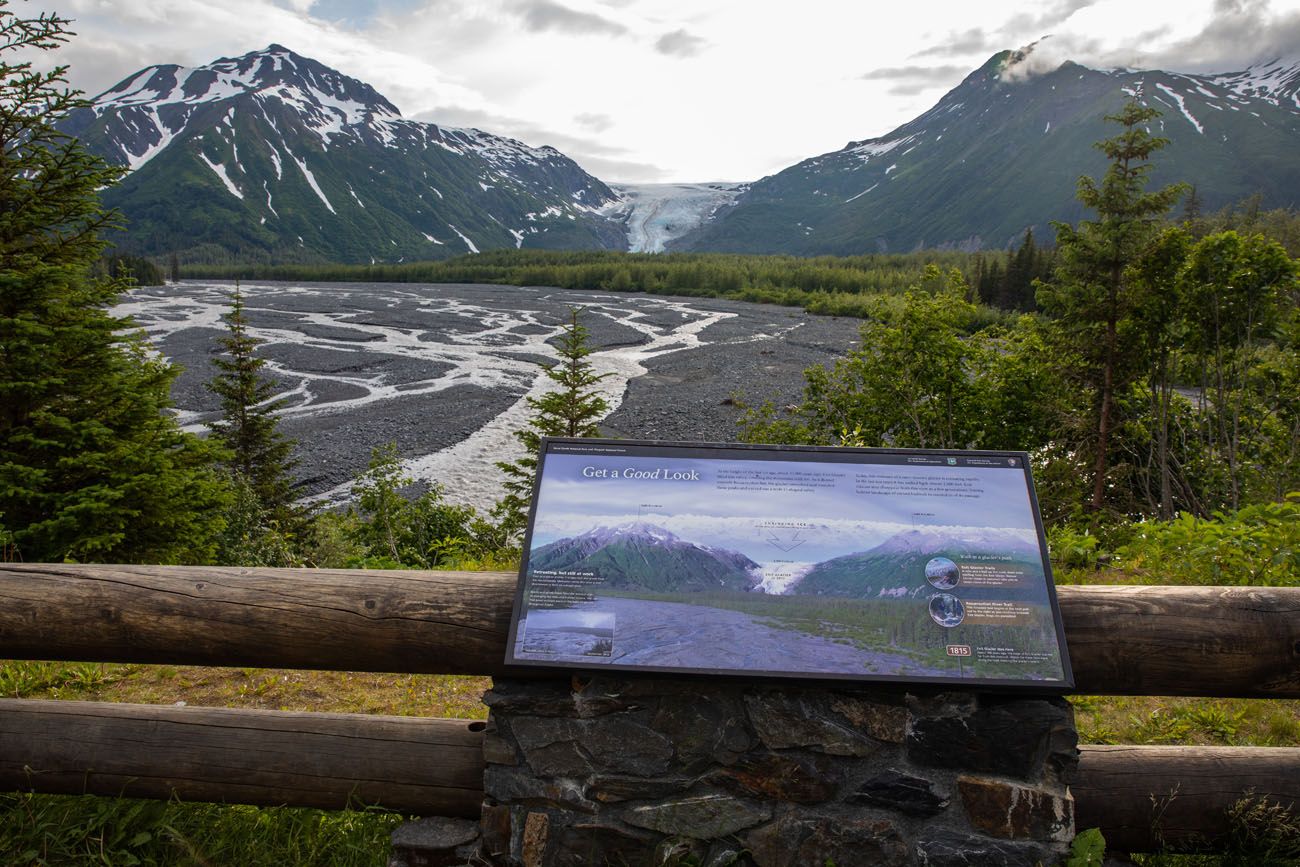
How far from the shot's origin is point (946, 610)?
2.96 metres

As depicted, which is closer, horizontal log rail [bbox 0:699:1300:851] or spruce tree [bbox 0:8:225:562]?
horizontal log rail [bbox 0:699:1300:851]

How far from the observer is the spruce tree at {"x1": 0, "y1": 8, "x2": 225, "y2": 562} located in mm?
6941

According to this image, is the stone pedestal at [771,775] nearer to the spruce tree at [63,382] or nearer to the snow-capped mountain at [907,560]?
the snow-capped mountain at [907,560]

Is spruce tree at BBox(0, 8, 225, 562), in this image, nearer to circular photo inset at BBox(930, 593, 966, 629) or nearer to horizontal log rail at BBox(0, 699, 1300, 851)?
horizontal log rail at BBox(0, 699, 1300, 851)

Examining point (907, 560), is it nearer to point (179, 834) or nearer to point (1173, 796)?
point (1173, 796)

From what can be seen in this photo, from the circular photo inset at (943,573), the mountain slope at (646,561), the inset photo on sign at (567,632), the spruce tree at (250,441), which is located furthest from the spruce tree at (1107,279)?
the spruce tree at (250,441)

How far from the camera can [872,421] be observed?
1712cm

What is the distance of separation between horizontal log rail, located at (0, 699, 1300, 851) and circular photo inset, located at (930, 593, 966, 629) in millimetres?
1093

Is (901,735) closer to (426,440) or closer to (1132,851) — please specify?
(1132,851)

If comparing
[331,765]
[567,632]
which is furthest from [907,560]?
[331,765]

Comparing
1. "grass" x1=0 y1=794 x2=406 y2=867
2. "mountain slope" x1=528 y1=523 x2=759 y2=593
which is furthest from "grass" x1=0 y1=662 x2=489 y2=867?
"mountain slope" x1=528 y1=523 x2=759 y2=593

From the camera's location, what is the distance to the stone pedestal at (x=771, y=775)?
2.85 m

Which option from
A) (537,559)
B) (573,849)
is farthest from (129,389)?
(573,849)

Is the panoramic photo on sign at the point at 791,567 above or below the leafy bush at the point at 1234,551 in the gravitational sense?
above
